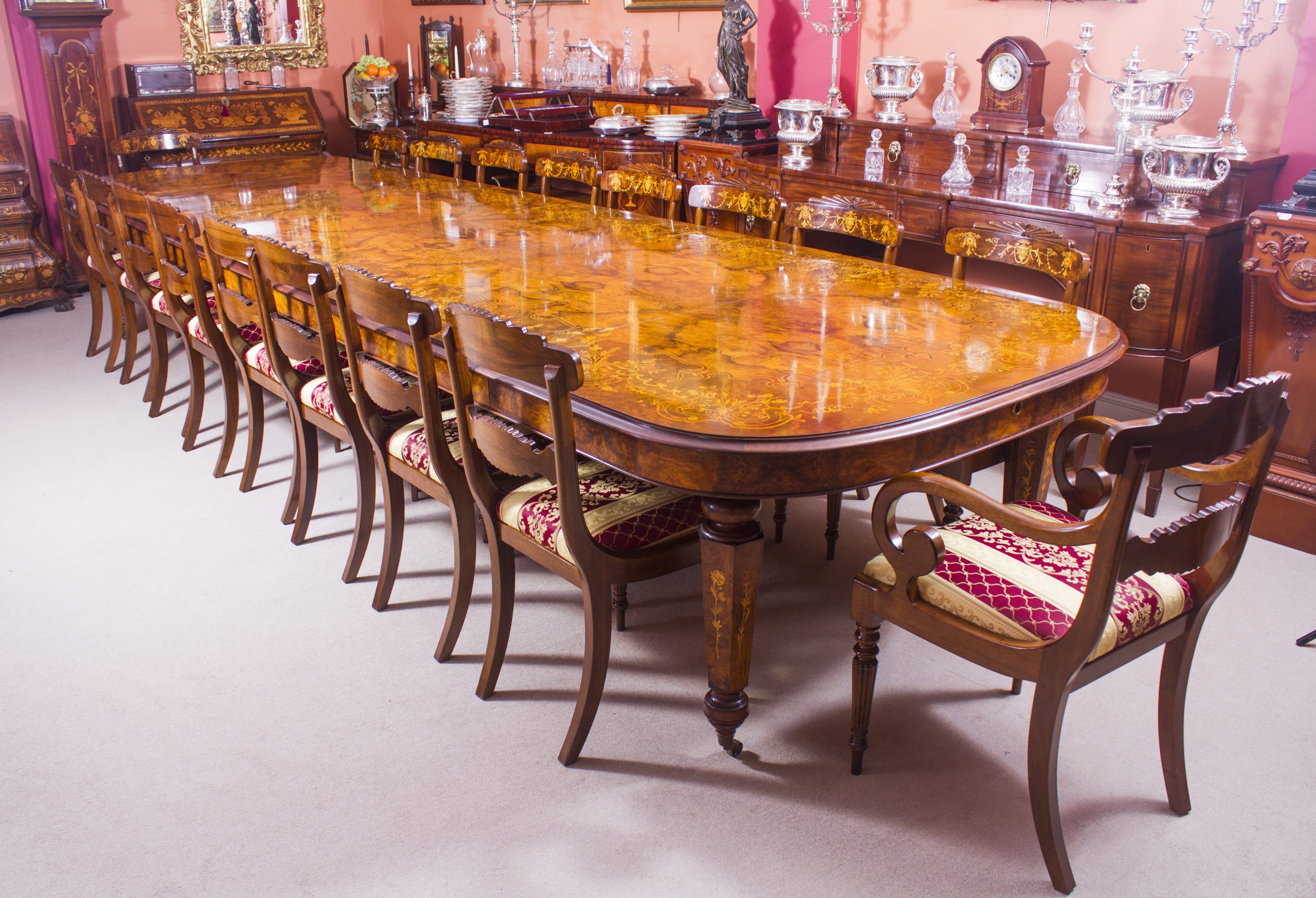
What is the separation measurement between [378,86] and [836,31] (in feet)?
10.4

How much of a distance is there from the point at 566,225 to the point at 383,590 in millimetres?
1394

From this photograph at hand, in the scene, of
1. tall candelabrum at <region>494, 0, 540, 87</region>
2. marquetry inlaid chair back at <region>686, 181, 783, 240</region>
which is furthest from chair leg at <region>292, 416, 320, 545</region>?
tall candelabrum at <region>494, 0, 540, 87</region>

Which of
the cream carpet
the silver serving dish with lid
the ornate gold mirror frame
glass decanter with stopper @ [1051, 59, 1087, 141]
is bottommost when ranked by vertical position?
the cream carpet

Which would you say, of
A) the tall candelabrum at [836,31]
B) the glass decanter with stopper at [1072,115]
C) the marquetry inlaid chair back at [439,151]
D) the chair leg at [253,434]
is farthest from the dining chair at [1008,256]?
the marquetry inlaid chair back at [439,151]

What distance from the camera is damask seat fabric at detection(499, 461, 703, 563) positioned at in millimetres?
2020

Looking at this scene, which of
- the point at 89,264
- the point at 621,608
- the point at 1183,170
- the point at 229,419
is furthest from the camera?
the point at 89,264

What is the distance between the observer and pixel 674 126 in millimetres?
4688

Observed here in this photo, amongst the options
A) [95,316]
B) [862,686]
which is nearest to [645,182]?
[862,686]

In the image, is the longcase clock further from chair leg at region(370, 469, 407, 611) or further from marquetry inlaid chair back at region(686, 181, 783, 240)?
chair leg at region(370, 469, 407, 611)

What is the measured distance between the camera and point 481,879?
180cm

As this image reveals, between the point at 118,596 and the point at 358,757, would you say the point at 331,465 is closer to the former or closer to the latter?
the point at 118,596

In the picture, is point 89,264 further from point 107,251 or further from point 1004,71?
point 1004,71

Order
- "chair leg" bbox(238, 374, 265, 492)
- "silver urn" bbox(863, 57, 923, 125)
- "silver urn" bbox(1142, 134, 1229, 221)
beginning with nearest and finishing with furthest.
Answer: "silver urn" bbox(1142, 134, 1229, 221) < "chair leg" bbox(238, 374, 265, 492) < "silver urn" bbox(863, 57, 923, 125)

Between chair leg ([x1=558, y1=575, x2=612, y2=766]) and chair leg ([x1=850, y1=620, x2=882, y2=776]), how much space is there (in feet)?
1.59
